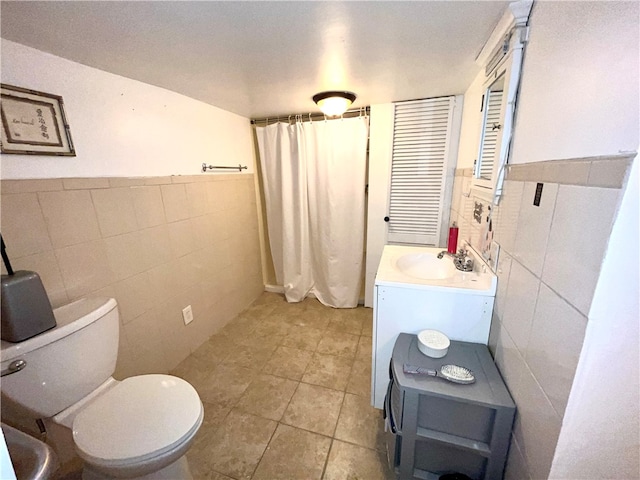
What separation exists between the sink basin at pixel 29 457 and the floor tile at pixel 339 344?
1610 mm

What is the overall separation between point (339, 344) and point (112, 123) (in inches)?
81.9

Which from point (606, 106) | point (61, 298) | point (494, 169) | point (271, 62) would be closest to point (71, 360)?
point (61, 298)

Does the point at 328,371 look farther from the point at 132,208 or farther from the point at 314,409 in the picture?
the point at 132,208

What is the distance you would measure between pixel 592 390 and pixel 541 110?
787 millimetres

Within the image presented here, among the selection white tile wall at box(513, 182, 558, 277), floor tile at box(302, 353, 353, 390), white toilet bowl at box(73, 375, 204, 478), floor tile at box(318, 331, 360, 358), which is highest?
white tile wall at box(513, 182, 558, 277)

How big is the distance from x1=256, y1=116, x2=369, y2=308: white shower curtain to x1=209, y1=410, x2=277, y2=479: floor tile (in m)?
1.33

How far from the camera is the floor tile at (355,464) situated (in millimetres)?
1132

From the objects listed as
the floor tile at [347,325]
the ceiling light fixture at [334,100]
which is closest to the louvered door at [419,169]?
the ceiling light fixture at [334,100]

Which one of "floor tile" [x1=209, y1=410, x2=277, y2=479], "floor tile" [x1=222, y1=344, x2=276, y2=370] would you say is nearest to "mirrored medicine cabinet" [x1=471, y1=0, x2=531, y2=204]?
"floor tile" [x1=209, y1=410, x2=277, y2=479]

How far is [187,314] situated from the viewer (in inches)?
73.4

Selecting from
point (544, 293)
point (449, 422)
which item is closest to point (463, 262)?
point (544, 293)

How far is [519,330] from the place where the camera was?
85 centimetres

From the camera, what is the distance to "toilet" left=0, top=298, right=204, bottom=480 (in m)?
0.86

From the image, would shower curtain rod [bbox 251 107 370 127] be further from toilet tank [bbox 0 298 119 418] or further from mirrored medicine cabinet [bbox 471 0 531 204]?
toilet tank [bbox 0 298 119 418]
